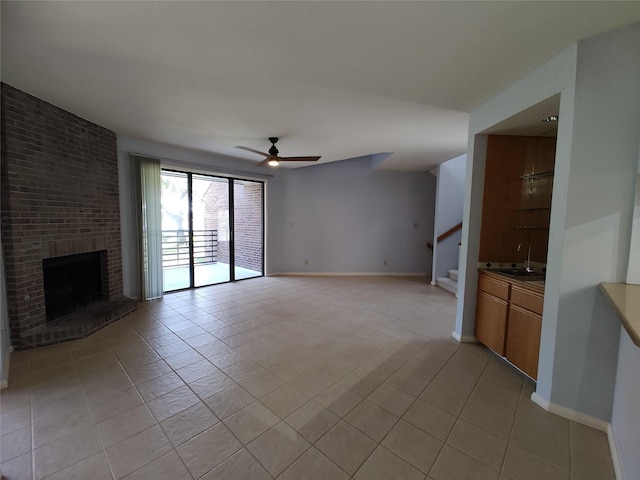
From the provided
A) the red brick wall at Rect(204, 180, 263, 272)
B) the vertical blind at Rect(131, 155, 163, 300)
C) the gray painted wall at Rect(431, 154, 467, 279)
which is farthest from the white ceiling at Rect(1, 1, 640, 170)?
the red brick wall at Rect(204, 180, 263, 272)

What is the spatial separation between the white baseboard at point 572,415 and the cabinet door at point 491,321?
1.96ft

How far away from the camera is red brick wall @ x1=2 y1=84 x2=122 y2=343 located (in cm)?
264

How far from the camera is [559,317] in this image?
6.29 feet

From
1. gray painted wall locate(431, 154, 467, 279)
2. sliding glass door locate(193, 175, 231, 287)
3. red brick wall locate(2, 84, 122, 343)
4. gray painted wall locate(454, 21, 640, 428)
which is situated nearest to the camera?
gray painted wall locate(454, 21, 640, 428)

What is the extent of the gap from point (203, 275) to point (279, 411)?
4860mm

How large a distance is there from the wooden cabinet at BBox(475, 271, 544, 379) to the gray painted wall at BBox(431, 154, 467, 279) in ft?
9.98

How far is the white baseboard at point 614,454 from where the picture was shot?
4.83 ft

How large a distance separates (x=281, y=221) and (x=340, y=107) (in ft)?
12.5

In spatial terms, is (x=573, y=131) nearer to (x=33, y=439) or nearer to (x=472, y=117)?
(x=472, y=117)

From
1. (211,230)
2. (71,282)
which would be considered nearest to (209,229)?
(211,230)

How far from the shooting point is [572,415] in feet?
6.27

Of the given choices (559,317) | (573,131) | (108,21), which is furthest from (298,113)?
(559,317)

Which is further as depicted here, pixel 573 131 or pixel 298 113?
pixel 298 113

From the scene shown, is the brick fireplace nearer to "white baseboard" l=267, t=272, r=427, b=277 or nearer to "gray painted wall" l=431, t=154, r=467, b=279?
"white baseboard" l=267, t=272, r=427, b=277
